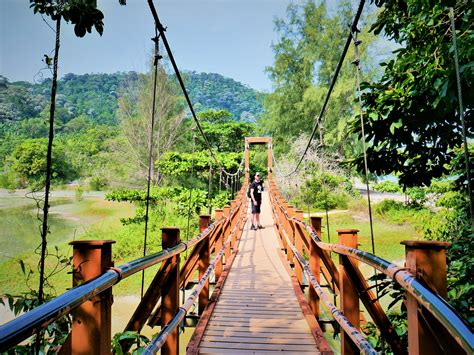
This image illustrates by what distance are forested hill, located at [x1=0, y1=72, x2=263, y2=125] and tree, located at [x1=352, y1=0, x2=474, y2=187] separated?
247 cm

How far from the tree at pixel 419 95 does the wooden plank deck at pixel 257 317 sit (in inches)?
59.1

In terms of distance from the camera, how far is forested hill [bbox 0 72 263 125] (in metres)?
3.17

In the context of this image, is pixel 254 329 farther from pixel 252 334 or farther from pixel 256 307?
pixel 256 307

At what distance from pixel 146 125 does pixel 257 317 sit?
13.1 metres

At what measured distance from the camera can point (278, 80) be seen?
A: 1440 cm

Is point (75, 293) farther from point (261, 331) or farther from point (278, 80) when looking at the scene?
point (278, 80)

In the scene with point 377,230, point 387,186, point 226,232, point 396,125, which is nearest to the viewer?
point 396,125

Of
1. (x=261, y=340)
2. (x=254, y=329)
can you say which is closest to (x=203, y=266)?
(x=254, y=329)

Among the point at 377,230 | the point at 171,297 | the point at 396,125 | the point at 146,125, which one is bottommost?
the point at 377,230

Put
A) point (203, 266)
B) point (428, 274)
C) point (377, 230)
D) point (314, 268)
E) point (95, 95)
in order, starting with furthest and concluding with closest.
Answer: point (95, 95)
point (377, 230)
point (203, 266)
point (314, 268)
point (428, 274)

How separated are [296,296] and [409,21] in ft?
8.26

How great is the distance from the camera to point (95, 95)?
22281mm

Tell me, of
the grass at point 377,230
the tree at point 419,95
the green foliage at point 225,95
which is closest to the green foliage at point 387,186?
the grass at point 377,230

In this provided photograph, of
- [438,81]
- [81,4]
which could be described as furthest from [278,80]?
[81,4]
